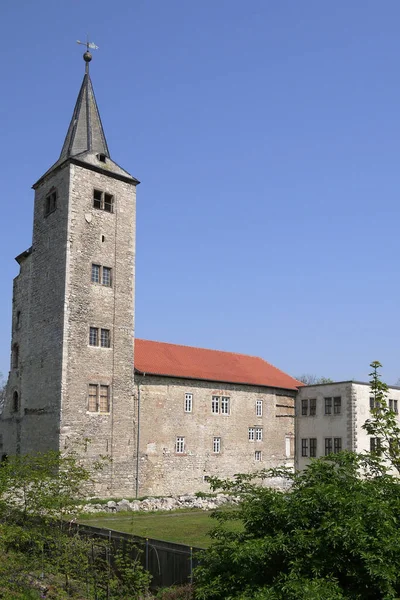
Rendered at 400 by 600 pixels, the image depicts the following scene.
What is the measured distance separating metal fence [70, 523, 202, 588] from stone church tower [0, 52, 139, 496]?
669 inches

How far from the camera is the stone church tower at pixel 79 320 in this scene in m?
33.8

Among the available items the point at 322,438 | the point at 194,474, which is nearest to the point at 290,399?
the point at 322,438

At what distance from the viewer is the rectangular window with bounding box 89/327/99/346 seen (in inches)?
1382

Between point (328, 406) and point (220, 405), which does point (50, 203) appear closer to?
point (220, 405)

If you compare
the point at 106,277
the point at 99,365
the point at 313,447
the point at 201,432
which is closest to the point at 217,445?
the point at 201,432

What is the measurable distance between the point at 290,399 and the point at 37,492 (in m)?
32.8

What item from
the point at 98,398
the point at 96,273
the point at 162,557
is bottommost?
the point at 162,557

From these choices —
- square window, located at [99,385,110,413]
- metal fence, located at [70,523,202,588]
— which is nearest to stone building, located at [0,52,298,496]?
square window, located at [99,385,110,413]

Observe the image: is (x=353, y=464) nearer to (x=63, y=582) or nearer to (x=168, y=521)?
(x=63, y=582)

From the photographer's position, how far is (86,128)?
129 ft

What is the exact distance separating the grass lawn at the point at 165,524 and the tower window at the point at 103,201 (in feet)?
57.8

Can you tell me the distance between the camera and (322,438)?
43.0 meters

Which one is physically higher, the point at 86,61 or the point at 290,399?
the point at 86,61

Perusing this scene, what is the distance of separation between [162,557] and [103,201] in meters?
25.4
